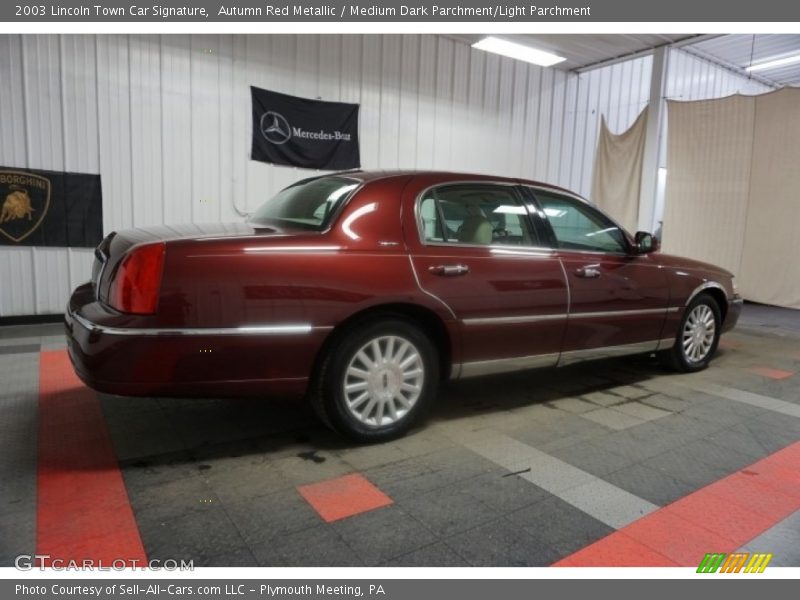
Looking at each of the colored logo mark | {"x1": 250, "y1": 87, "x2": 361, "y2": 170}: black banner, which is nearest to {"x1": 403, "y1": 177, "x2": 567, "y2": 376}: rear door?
the colored logo mark

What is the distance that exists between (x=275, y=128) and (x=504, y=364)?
4.82 m

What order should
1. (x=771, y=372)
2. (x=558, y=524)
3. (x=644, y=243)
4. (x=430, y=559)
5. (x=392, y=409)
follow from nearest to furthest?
(x=430, y=559) → (x=558, y=524) → (x=392, y=409) → (x=644, y=243) → (x=771, y=372)

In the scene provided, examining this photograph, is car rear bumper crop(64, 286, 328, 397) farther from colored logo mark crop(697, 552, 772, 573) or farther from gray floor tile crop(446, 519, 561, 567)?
colored logo mark crop(697, 552, 772, 573)

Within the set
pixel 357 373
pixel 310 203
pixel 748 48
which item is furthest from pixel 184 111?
pixel 748 48

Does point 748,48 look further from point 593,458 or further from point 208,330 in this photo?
point 208,330

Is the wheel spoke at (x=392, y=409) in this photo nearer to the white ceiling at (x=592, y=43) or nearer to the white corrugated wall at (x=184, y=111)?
the white corrugated wall at (x=184, y=111)

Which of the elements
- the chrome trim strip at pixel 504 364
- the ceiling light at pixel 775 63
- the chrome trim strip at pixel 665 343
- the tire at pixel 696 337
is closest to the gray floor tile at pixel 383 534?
the chrome trim strip at pixel 504 364

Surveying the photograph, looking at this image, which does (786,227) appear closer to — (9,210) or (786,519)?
(786,519)

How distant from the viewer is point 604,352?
365 centimetres

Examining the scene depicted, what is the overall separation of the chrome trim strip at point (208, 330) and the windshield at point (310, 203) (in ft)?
1.70

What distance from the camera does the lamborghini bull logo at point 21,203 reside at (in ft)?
17.7

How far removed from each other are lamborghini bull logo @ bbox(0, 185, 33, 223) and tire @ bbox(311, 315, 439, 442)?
4646 mm

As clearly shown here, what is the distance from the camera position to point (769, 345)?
5.71 meters
